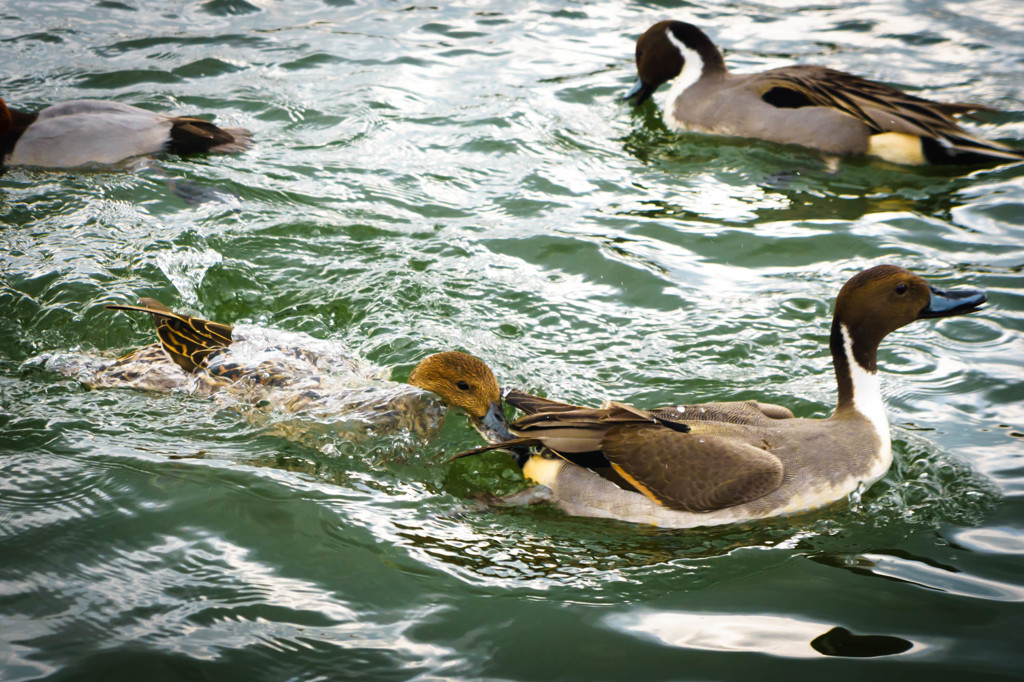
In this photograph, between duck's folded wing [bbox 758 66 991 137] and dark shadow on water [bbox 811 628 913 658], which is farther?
duck's folded wing [bbox 758 66 991 137]

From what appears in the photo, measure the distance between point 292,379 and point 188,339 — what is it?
66 centimetres

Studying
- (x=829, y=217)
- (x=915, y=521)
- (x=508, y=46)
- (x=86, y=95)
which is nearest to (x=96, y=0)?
(x=86, y=95)

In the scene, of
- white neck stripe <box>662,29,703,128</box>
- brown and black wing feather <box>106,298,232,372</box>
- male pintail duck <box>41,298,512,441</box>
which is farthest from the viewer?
white neck stripe <box>662,29,703,128</box>

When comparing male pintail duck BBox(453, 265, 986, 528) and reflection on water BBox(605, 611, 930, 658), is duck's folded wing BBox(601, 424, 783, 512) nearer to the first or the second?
male pintail duck BBox(453, 265, 986, 528)

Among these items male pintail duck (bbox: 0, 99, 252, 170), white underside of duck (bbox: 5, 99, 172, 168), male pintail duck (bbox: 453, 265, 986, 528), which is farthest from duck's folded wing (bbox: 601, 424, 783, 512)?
white underside of duck (bbox: 5, 99, 172, 168)

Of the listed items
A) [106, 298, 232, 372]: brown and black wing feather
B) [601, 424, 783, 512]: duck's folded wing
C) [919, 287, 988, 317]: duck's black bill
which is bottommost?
[601, 424, 783, 512]: duck's folded wing

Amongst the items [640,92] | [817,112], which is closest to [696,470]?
[817,112]

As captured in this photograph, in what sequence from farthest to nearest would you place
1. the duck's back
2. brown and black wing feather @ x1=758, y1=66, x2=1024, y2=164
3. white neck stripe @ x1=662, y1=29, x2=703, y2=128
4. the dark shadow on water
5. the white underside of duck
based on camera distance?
white neck stripe @ x1=662, y1=29, x2=703, y2=128
the duck's back
brown and black wing feather @ x1=758, y1=66, x2=1024, y2=164
the white underside of duck
the dark shadow on water

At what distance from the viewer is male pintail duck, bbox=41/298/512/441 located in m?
4.88

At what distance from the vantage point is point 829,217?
7355mm

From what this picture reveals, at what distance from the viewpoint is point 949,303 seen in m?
4.69

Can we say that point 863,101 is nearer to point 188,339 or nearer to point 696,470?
point 696,470

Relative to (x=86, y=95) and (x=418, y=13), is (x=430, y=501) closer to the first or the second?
(x=86, y=95)

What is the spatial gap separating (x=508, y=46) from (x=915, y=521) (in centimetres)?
839
